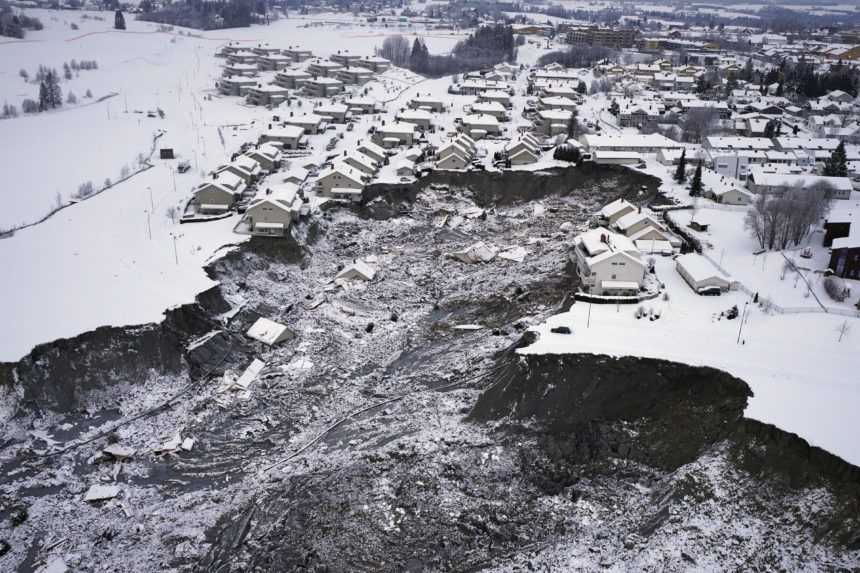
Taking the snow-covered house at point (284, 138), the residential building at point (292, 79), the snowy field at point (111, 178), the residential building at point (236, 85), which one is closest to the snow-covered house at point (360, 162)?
the snow-covered house at point (284, 138)

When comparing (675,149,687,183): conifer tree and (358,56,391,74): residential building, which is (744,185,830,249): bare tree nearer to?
(675,149,687,183): conifer tree

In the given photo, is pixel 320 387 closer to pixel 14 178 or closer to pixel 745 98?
pixel 14 178

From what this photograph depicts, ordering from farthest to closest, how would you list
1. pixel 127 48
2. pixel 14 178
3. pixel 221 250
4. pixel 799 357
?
pixel 127 48 < pixel 14 178 < pixel 221 250 < pixel 799 357

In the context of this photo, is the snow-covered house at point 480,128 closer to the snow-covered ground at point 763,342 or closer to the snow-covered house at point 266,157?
the snow-covered house at point 266,157

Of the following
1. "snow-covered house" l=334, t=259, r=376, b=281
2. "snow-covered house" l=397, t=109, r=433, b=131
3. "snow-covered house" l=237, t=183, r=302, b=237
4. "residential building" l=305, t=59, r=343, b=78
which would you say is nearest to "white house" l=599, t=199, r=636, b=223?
"snow-covered house" l=334, t=259, r=376, b=281

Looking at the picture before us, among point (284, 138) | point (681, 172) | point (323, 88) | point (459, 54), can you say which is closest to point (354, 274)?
point (284, 138)

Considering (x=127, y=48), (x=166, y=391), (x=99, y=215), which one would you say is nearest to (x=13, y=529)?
(x=166, y=391)

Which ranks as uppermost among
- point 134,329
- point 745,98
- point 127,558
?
point 745,98
